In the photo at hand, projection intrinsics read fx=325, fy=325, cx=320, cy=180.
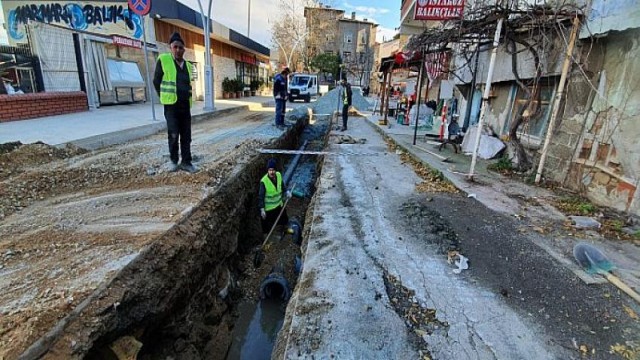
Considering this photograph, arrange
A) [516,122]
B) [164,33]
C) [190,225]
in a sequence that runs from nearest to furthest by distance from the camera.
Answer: [190,225]
[516,122]
[164,33]

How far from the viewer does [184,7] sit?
1559cm

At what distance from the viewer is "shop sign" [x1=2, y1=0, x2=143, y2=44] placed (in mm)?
13750

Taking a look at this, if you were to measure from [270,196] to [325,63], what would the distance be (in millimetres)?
36438

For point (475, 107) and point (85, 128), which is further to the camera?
point (475, 107)

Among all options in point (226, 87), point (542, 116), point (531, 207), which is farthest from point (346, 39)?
point (531, 207)

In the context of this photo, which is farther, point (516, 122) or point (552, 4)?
point (516, 122)

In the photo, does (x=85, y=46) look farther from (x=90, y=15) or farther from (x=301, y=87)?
(x=301, y=87)

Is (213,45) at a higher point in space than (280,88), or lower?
higher

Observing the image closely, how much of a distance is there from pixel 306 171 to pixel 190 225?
5.89 m

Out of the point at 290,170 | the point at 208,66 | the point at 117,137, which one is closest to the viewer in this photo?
the point at 117,137

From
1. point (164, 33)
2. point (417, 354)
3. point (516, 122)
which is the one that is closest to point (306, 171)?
point (516, 122)

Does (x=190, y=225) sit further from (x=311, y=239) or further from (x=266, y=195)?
(x=266, y=195)

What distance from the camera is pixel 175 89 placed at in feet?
14.6

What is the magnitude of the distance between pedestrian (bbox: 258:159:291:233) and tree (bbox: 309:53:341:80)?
119 ft
